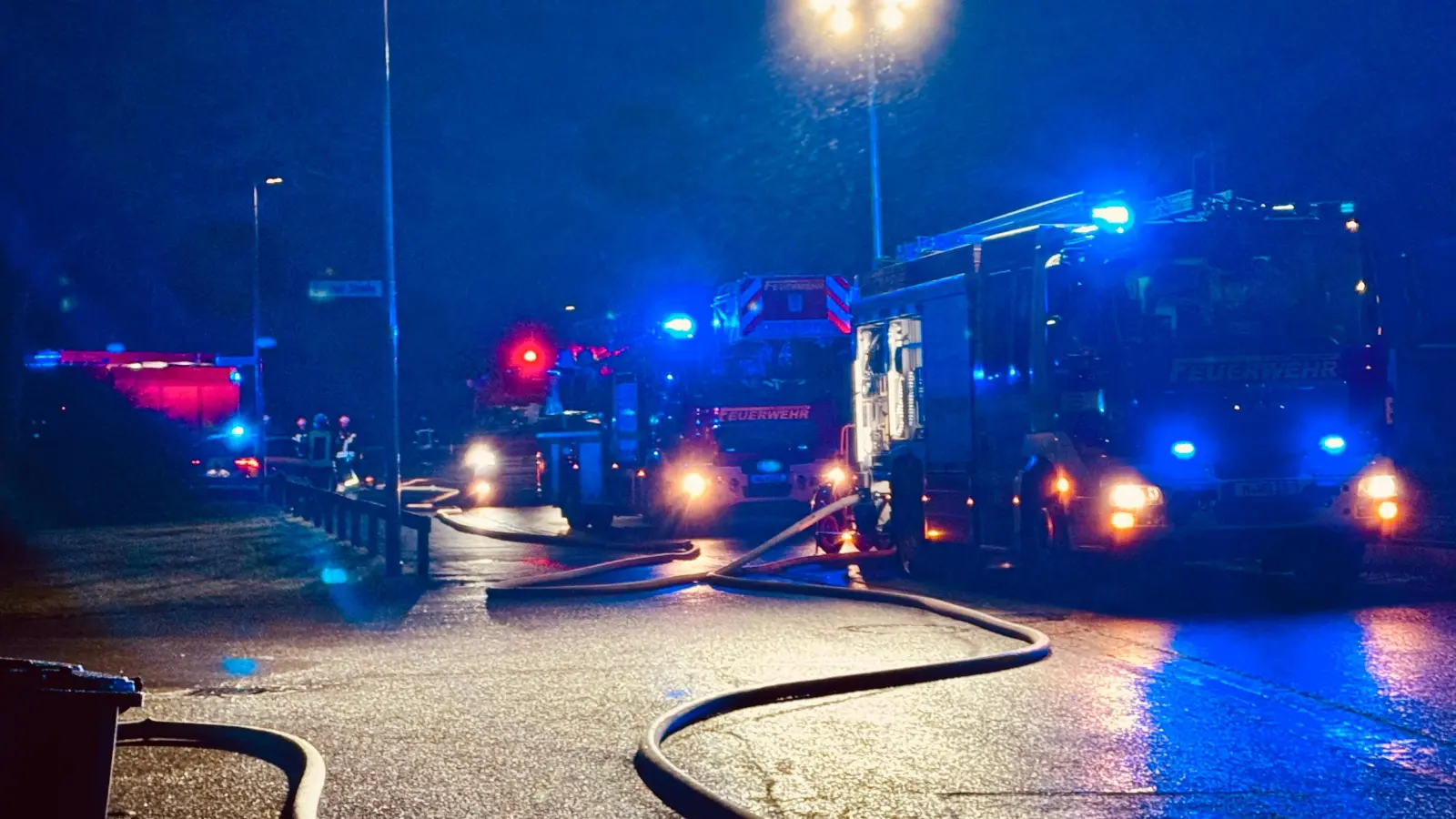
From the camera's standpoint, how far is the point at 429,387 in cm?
8356

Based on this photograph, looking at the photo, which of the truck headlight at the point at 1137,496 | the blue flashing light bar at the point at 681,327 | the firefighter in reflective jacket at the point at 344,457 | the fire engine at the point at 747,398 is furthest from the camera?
the firefighter in reflective jacket at the point at 344,457

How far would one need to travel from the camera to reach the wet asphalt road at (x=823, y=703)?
255 inches

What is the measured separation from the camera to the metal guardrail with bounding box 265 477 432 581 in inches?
641

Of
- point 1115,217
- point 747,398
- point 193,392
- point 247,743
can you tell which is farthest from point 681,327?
point 193,392

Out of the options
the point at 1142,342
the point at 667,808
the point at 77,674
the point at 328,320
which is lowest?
the point at 667,808

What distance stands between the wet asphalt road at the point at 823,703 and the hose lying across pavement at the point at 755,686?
0.33ft

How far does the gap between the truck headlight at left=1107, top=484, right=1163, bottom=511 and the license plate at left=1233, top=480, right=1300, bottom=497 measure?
606 mm

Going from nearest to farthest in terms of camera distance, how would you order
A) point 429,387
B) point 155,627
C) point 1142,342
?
point 1142,342
point 155,627
point 429,387

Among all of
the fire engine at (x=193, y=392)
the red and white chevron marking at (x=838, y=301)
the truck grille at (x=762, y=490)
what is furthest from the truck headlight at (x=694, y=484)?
the fire engine at (x=193, y=392)

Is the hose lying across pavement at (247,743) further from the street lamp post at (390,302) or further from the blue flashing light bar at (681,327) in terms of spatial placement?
the blue flashing light bar at (681,327)

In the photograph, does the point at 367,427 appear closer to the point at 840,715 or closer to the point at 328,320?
the point at 328,320

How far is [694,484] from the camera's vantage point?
20906 mm

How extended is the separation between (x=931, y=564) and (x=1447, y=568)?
4.51 metres

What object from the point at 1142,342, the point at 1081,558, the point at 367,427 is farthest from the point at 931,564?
the point at 367,427
